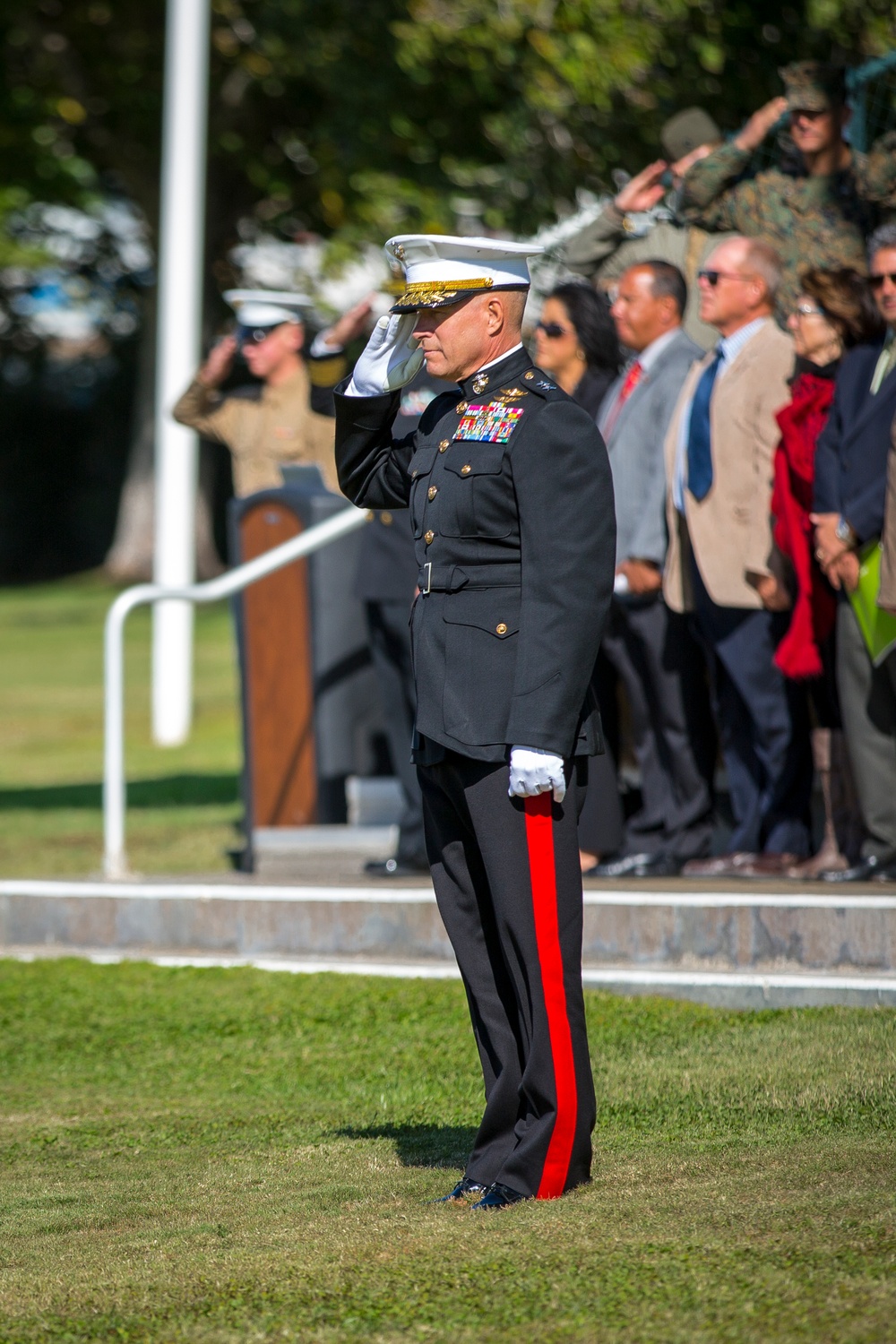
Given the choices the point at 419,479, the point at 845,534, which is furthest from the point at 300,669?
the point at 419,479

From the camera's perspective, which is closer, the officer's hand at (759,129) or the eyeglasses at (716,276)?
the eyeglasses at (716,276)

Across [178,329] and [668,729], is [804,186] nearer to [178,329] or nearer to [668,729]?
[668,729]

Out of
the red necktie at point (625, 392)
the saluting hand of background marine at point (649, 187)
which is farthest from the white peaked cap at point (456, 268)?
the saluting hand of background marine at point (649, 187)

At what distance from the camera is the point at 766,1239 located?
353cm

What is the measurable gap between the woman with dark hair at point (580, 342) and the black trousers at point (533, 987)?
3446 millimetres

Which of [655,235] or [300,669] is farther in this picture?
[300,669]

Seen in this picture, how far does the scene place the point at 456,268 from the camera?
4.09 meters

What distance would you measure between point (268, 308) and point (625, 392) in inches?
94.0

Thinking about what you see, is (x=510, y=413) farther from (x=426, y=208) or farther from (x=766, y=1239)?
(x=426, y=208)

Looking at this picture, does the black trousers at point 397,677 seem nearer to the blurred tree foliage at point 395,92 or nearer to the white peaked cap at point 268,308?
the white peaked cap at point 268,308

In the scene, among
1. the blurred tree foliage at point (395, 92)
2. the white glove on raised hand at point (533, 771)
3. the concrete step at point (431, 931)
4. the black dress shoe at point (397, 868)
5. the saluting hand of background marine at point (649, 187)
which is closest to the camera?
the white glove on raised hand at point (533, 771)

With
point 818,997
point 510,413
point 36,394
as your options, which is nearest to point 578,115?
point 818,997

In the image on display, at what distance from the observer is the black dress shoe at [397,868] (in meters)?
7.30

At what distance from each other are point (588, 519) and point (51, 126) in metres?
25.1
